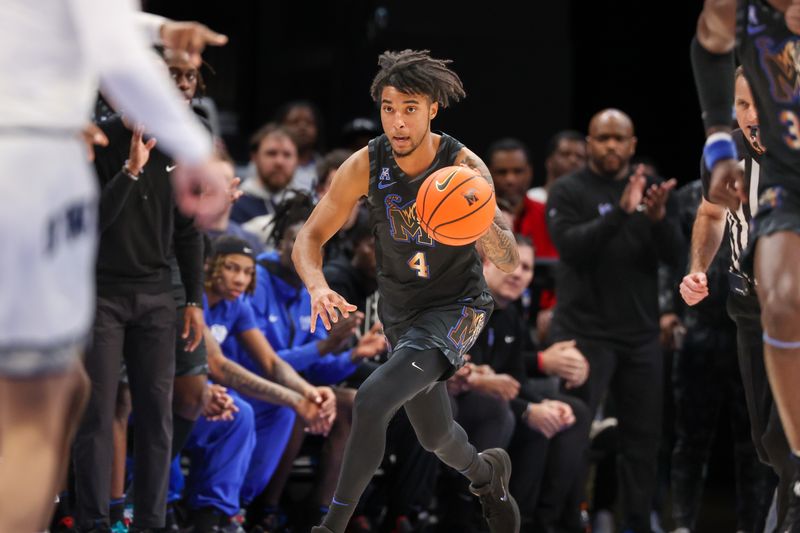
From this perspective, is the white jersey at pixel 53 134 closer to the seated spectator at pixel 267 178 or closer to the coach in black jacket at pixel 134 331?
the coach in black jacket at pixel 134 331

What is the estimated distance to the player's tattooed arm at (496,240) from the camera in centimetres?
477

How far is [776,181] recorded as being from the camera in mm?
3682

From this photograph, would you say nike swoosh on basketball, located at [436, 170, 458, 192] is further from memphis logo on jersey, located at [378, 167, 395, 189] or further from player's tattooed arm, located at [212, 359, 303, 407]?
player's tattooed arm, located at [212, 359, 303, 407]

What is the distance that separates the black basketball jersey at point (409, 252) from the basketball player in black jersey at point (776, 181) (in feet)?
4.15

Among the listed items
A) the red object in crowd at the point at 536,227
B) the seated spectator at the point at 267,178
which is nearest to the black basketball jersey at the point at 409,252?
the seated spectator at the point at 267,178

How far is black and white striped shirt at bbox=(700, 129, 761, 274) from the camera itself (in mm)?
4399

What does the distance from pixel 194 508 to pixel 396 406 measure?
1.68 metres

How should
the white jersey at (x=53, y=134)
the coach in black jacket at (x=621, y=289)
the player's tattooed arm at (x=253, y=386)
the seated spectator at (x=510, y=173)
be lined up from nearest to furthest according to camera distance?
1. the white jersey at (x=53, y=134)
2. the player's tattooed arm at (x=253, y=386)
3. the coach in black jacket at (x=621, y=289)
4. the seated spectator at (x=510, y=173)

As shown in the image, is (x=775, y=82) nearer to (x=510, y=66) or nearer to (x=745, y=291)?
(x=745, y=291)

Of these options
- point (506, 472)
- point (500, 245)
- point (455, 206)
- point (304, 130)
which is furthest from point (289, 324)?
point (304, 130)

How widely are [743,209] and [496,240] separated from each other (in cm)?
92

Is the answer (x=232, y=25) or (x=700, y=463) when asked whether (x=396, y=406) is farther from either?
(x=232, y=25)

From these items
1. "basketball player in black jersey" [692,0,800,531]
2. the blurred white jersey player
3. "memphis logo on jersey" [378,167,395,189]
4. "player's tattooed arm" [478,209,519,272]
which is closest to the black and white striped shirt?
"basketball player in black jersey" [692,0,800,531]

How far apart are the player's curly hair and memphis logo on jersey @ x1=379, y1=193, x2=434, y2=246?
409 millimetres
